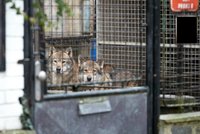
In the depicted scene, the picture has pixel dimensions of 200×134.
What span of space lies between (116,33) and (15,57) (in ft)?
5.79

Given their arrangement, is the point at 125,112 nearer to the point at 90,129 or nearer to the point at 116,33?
the point at 90,129

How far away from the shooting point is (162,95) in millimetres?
5586

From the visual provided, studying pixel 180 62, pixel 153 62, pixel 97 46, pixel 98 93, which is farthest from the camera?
pixel 180 62

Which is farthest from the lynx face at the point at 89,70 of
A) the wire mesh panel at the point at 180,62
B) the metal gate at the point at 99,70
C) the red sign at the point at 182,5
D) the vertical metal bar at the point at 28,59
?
the vertical metal bar at the point at 28,59

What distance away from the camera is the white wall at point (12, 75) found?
14.3 ft

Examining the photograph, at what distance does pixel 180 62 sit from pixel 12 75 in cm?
224

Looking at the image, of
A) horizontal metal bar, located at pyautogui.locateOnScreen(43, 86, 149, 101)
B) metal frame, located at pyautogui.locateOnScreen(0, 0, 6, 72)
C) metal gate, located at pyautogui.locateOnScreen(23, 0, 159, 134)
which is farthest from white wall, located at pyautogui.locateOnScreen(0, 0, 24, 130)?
horizontal metal bar, located at pyautogui.locateOnScreen(43, 86, 149, 101)

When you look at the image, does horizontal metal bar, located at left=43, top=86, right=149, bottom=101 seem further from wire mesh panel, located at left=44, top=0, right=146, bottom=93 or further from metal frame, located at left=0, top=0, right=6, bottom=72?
metal frame, located at left=0, top=0, right=6, bottom=72

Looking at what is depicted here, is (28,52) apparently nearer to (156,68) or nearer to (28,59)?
(28,59)

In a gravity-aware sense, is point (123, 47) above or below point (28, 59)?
above

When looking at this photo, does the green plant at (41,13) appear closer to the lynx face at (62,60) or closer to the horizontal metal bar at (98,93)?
the horizontal metal bar at (98,93)

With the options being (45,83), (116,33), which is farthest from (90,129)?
(116,33)

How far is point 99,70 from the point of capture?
18.9ft

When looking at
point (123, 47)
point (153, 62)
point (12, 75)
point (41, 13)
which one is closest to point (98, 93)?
point (153, 62)
